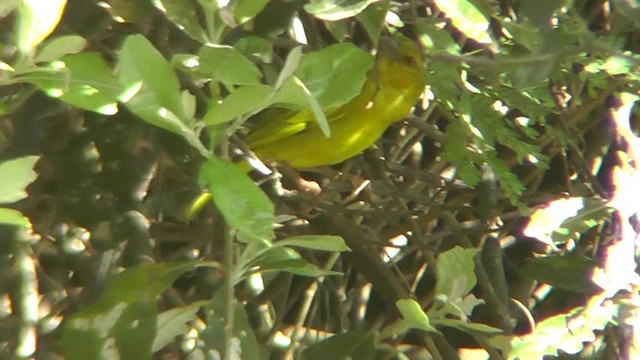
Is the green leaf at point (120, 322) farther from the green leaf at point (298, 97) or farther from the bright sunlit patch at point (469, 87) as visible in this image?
the bright sunlit patch at point (469, 87)

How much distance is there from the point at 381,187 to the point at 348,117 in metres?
0.23

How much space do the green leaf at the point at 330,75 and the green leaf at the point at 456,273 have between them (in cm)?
23

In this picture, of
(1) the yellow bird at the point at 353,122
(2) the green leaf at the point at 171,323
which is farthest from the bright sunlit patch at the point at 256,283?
(2) the green leaf at the point at 171,323

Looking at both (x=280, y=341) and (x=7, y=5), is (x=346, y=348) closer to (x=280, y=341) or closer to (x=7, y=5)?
(x=280, y=341)

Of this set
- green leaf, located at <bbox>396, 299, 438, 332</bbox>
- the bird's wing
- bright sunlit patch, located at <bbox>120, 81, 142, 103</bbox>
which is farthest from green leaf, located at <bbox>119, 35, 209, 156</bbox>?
the bird's wing

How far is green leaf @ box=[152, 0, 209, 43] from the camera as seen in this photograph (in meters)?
0.54

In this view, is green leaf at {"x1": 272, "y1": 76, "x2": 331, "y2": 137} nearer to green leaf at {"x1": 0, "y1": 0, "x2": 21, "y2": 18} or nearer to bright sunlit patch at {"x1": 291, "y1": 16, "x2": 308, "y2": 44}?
green leaf at {"x1": 0, "y1": 0, "x2": 21, "y2": 18}

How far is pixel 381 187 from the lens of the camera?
0.92m

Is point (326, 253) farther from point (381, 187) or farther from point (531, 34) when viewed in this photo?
point (531, 34)

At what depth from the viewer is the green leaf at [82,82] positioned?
0.46 m

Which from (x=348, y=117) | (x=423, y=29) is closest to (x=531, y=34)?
(x=423, y=29)

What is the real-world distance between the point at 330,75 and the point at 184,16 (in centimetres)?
10

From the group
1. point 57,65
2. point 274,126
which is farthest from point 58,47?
point 274,126

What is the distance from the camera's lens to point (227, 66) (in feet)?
1.65
